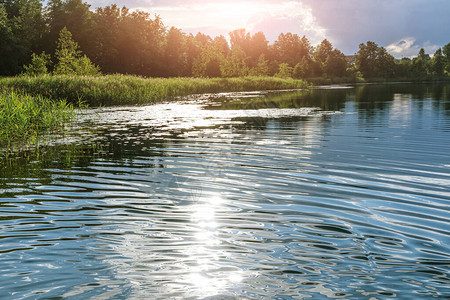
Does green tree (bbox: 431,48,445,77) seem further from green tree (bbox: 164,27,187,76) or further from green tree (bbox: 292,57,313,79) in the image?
green tree (bbox: 164,27,187,76)

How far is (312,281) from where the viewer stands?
13.2ft

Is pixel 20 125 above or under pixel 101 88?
under

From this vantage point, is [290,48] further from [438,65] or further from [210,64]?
[210,64]

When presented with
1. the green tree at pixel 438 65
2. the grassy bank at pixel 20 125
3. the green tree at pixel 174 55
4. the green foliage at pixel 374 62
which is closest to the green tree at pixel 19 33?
the green tree at pixel 174 55

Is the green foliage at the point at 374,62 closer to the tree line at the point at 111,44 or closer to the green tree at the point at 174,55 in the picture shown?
the tree line at the point at 111,44

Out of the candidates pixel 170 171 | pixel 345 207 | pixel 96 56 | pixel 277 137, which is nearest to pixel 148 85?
pixel 277 137

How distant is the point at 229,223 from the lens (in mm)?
5797

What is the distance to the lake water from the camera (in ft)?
13.1

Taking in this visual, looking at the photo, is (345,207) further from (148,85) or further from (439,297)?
(148,85)

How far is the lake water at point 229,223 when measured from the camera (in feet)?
13.1

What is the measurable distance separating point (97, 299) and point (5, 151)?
10613mm

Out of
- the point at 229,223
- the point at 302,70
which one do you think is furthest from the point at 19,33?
the point at 229,223

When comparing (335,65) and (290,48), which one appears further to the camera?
(290,48)

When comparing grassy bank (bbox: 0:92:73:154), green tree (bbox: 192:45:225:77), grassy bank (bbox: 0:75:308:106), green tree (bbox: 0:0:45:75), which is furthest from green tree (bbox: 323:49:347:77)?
grassy bank (bbox: 0:92:73:154)
